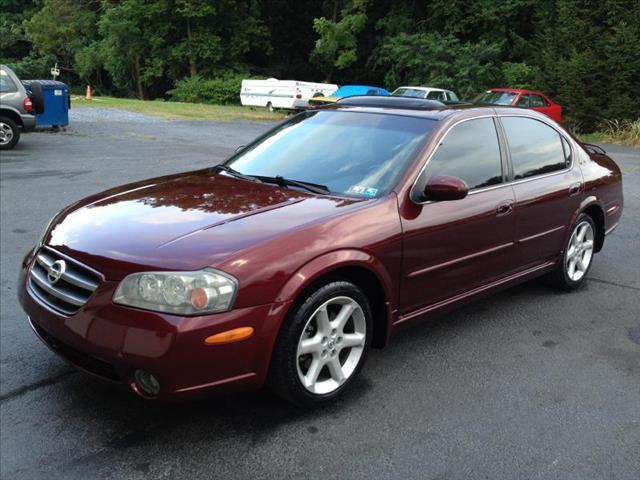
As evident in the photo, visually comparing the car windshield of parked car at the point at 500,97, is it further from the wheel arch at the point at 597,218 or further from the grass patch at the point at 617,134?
the wheel arch at the point at 597,218

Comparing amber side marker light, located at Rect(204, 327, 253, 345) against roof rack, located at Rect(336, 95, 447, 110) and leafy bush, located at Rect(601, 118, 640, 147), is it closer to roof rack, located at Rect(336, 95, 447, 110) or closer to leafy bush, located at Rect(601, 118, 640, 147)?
roof rack, located at Rect(336, 95, 447, 110)

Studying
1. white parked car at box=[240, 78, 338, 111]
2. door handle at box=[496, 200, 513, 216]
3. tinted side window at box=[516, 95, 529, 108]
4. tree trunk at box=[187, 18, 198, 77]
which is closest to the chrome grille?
door handle at box=[496, 200, 513, 216]

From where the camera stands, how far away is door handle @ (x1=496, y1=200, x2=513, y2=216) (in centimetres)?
426

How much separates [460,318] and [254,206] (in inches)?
77.3

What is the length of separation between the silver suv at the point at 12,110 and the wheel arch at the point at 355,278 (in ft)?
39.4

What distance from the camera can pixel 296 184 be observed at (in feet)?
12.8

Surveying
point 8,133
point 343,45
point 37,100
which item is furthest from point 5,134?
point 343,45

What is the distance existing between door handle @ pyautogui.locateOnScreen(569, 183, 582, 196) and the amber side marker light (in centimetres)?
321

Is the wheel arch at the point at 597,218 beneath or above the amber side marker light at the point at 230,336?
beneath

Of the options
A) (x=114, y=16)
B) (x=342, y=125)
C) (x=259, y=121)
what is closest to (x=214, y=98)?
(x=114, y=16)

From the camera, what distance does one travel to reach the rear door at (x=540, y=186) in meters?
4.55

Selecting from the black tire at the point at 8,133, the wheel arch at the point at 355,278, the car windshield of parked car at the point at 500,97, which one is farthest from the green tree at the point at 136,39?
the wheel arch at the point at 355,278

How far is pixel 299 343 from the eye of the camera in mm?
3117

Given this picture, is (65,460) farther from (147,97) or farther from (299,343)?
(147,97)
